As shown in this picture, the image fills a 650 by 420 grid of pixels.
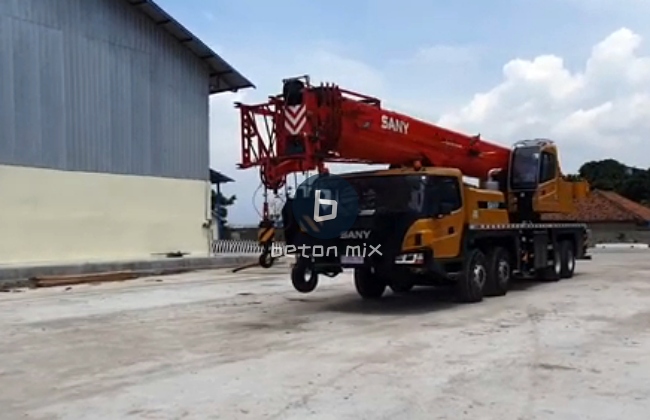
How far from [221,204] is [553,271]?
101 ft

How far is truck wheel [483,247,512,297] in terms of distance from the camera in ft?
48.5

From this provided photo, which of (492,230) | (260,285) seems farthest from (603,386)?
(260,285)

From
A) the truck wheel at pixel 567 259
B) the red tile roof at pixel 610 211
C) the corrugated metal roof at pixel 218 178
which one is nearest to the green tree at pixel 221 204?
the corrugated metal roof at pixel 218 178

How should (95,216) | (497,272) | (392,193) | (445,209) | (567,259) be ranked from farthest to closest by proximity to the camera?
(95,216) < (567,259) < (497,272) < (445,209) < (392,193)

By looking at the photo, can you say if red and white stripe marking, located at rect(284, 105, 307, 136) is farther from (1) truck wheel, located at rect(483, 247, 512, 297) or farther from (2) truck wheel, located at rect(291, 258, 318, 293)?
(1) truck wheel, located at rect(483, 247, 512, 297)

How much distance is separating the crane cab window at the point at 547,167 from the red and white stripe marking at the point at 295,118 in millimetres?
7891

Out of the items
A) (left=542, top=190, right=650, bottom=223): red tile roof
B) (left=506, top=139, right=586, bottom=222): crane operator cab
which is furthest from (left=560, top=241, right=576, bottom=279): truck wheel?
(left=542, top=190, right=650, bottom=223): red tile roof

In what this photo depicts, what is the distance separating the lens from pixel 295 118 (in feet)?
39.3

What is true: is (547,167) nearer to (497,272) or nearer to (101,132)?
(497,272)

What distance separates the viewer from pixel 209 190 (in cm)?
2714

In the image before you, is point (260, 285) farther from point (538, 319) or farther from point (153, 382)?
point (153, 382)

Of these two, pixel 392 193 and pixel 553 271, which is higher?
pixel 392 193

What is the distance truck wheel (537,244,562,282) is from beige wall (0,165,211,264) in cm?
1251

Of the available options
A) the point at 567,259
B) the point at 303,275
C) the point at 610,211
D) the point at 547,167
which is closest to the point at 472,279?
the point at 303,275
